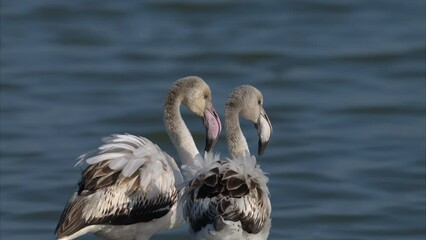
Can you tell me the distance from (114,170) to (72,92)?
797 cm

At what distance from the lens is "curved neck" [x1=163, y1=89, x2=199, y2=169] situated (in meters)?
12.6

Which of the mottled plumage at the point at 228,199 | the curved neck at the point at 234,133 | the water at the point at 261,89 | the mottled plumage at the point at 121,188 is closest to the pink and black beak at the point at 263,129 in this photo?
the curved neck at the point at 234,133

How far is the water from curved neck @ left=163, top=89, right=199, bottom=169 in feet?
8.43

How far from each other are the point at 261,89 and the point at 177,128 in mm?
7119

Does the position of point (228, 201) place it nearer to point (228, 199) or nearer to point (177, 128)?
point (228, 199)

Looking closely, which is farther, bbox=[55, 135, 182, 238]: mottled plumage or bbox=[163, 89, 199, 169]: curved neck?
bbox=[163, 89, 199, 169]: curved neck

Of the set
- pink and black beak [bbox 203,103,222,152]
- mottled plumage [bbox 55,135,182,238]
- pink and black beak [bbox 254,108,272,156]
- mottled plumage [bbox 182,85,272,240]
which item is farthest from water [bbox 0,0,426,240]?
mottled plumage [bbox 182,85,272,240]

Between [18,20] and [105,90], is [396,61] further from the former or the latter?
[18,20]

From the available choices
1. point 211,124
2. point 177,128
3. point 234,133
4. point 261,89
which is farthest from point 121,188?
point 261,89

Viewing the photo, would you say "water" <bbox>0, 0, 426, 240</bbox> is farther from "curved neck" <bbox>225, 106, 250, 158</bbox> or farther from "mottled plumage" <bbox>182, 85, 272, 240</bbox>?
"mottled plumage" <bbox>182, 85, 272, 240</bbox>

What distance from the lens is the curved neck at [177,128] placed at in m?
12.6

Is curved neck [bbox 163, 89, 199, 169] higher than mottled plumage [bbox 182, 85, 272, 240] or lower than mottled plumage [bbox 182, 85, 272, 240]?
higher

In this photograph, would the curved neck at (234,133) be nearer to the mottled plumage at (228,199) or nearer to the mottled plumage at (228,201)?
the mottled plumage at (228,201)

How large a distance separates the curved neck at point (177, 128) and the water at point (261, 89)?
8.43 ft
